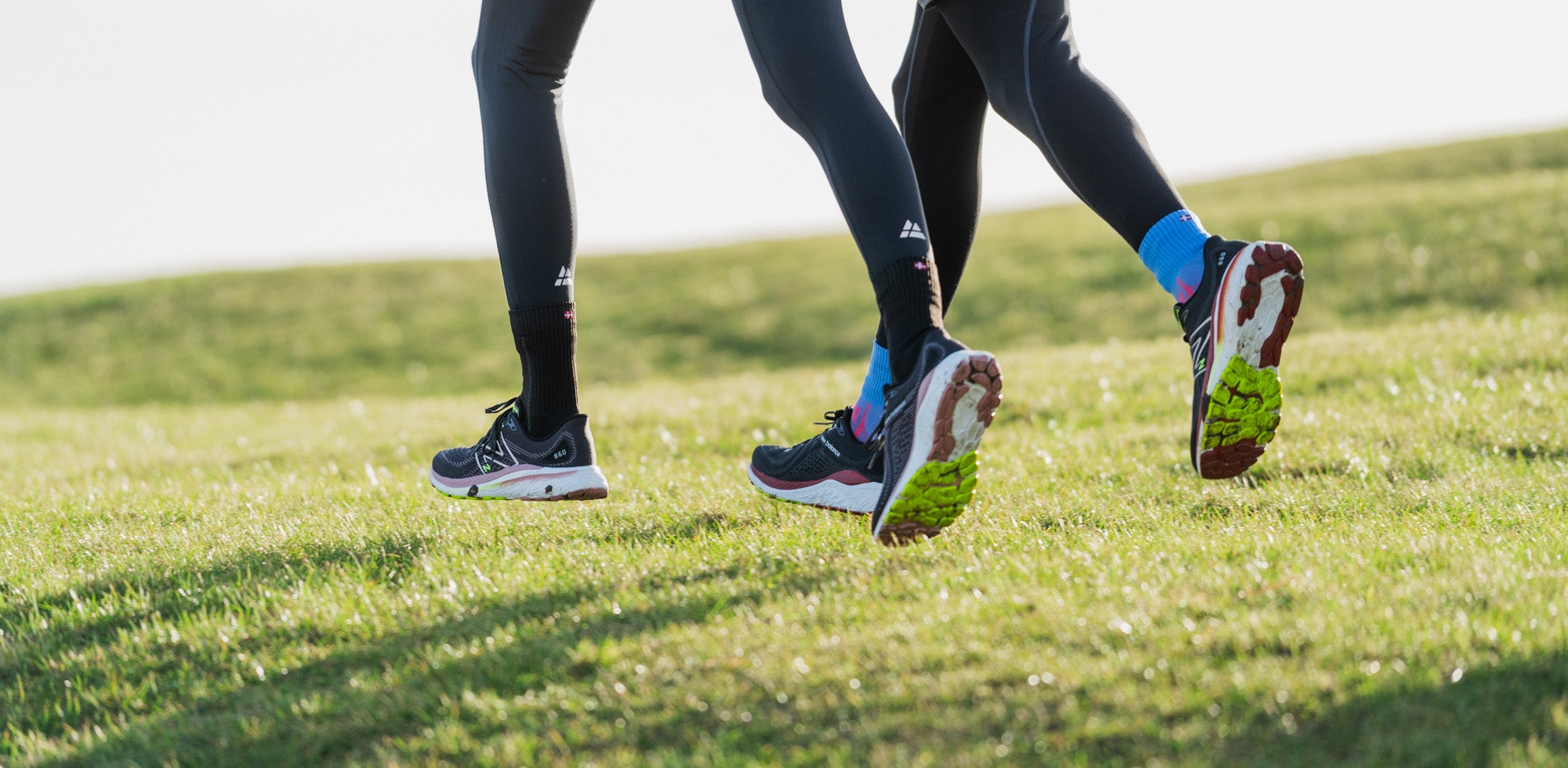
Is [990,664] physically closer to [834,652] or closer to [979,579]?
[834,652]

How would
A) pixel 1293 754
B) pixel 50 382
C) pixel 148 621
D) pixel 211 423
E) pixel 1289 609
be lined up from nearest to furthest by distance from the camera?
pixel 1293 754, pixel 1289 609, pixel 148 621, pixel 211 423, pixel 50 382

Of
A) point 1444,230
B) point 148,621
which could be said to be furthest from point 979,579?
point 1444,230

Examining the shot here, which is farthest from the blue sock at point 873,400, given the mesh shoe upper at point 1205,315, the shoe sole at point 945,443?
the mesh shoe upper at point 1205,315

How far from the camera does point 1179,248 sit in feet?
11.2

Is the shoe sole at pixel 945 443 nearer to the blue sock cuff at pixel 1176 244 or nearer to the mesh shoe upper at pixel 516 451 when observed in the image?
the blue sock cuff at pixel 1176 244

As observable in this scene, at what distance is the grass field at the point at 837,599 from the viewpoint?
231 cm

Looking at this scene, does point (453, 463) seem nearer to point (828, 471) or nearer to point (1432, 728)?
point (828, 471)

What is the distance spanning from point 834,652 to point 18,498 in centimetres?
469

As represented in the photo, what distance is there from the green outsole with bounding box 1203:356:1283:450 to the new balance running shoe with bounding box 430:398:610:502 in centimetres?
199

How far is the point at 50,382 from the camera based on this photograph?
25656mm

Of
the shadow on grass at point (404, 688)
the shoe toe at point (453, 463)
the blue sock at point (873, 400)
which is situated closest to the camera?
the shadow on grass at point (404, 688)

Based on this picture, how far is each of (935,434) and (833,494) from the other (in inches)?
31.4

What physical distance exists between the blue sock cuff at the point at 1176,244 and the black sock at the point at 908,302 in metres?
0.70

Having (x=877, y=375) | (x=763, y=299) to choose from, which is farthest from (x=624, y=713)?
(x=763, y=299)
